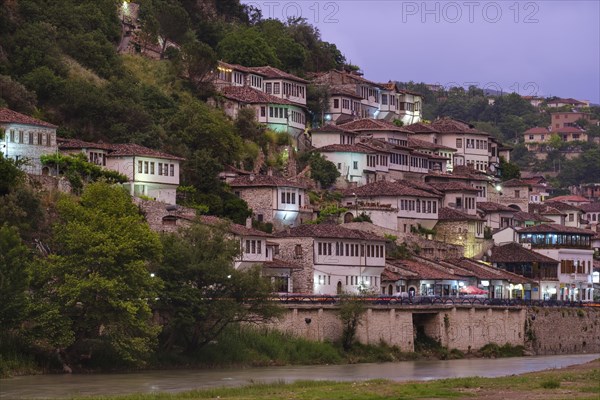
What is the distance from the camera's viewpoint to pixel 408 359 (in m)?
101

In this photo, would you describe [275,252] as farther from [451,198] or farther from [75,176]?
[451,198]

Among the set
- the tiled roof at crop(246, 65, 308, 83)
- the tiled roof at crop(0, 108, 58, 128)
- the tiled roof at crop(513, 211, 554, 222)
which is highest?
the tiled roof at crop(246, 65, 308, 83)

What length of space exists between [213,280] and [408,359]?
1867cm

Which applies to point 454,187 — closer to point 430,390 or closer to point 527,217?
point 527,217

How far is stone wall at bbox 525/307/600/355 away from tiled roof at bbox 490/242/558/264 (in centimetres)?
1182

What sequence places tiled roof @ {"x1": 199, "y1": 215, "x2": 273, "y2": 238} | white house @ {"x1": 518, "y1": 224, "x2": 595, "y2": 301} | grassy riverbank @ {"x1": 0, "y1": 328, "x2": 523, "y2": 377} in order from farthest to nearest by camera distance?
white house @ {"x1": 518, "y1": 224, "x2": 595, "y2": 301}, tiled roof @ {"x1": 199, "y1": 215, "x2": 273, "y2": 238}, grassy riverbank @ {"x1": 0, "y1": 328, "x2": 523, "y2": 377}

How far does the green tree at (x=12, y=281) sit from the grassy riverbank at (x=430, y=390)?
12562 mm

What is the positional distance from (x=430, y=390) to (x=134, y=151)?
46.9 metres

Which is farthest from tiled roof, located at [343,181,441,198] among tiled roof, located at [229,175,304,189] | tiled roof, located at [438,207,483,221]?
tiled roof, located at [229,175,304,189]

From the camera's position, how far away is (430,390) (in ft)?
221

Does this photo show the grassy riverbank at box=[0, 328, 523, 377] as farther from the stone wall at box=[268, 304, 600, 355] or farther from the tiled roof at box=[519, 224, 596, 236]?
the tiled roof at box=[519, 224, 596, 236]

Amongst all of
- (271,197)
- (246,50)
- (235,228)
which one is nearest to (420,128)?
(246,50)

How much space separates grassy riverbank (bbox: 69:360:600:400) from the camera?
64.7 metres

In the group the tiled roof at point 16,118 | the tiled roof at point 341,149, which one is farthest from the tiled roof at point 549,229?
the tiled roof at point 16,118
